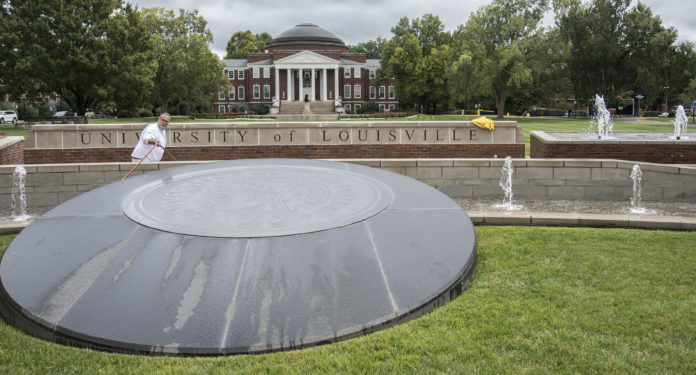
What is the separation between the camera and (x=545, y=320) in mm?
4035

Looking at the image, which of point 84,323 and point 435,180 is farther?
point 435,180

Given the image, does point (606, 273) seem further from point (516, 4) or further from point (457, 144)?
point (516, 4)

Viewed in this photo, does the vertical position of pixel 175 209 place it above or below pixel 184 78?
below

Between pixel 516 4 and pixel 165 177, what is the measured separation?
47280mm

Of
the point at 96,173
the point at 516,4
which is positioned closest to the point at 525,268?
the point at 96,173

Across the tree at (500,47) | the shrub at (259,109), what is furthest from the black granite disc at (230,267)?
the shrub at (259,109)

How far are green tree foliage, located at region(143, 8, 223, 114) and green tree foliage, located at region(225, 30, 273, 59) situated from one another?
40.5 meters

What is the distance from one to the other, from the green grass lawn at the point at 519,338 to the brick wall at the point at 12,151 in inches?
365

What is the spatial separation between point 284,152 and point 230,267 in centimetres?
901

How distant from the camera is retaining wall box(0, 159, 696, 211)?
940 cm

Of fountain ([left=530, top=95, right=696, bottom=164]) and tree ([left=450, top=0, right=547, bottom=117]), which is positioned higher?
tree ([left=450, top=0, right=547, bottom=117])

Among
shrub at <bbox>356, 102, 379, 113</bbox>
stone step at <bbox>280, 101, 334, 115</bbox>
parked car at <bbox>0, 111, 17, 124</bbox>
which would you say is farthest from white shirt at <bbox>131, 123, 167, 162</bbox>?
shrub at <bbox>356, 102, 379, 113</bbox>

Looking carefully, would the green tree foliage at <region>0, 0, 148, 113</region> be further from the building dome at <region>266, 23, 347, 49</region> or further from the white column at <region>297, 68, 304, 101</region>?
the building dome at <region>266, 23, 347, 49</region>

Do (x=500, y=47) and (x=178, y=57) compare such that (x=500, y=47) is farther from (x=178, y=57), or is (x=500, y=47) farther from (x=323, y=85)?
(x=323, y=85)
